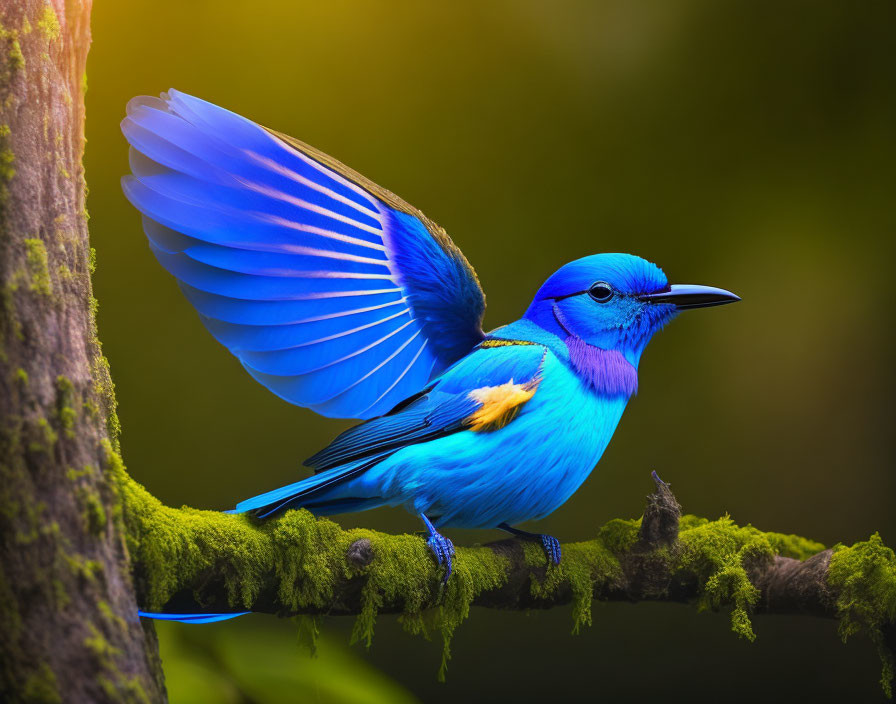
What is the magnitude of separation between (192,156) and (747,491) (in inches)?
106

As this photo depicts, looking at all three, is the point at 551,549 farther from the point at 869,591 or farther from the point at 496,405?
the point at 869,591

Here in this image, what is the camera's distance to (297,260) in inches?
66.2

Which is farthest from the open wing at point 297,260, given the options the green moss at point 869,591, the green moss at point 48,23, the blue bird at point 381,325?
the green moss at point 869,591

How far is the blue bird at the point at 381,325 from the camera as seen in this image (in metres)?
1.58

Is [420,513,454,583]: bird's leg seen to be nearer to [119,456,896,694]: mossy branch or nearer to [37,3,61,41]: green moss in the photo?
[119,456,896,694]: mossy branch

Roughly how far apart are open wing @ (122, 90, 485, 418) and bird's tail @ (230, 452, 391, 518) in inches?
6.8

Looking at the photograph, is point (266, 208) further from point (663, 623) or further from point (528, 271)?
point (663, 623)

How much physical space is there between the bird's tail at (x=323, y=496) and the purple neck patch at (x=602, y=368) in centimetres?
45

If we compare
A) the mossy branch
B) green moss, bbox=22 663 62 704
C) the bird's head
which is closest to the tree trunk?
green moss, bbox=22 663 62 704

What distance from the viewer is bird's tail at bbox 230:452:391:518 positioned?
149cm

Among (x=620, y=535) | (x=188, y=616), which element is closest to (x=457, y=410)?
(x=620, y=535)

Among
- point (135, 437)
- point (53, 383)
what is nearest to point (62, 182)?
point (53, 383)

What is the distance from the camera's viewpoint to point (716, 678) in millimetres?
3396

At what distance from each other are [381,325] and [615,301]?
1.61ft
